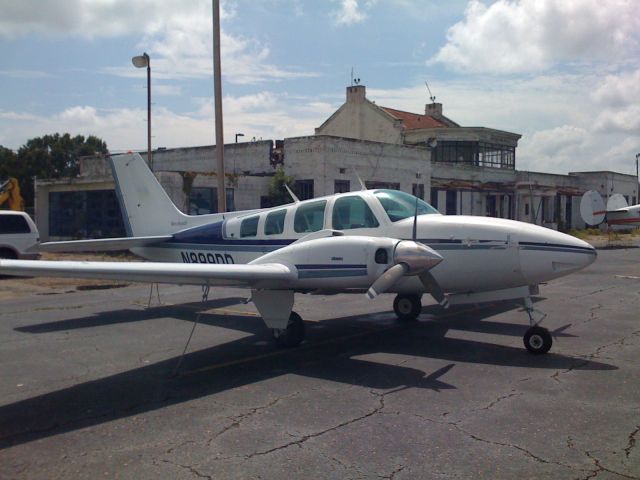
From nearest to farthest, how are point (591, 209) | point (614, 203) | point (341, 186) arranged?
1. point (341, 186)
2. point (591, 209)
3. point (614, 203)

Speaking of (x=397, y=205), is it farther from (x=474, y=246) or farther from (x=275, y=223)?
(x=275, y=223)

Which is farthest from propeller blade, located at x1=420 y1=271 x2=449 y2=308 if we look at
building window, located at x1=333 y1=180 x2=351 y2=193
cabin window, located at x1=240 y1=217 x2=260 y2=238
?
building window, located at x1=333 y1=180 x2=351 y2=193

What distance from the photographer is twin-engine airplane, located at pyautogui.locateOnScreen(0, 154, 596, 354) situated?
8.49m

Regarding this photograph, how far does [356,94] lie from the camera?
1860 inches

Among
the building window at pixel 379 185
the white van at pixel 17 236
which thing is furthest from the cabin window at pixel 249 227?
the building window at pixel 379 185

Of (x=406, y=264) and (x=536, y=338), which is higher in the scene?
(x=406, y=264)

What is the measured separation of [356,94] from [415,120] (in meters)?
7.46

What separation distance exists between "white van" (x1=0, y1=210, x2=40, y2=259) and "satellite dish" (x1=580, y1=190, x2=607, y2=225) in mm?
32102

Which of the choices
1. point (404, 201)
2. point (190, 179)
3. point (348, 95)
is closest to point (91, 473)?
point (404, 201)

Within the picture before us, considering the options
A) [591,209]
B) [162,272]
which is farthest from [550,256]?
[591,209]

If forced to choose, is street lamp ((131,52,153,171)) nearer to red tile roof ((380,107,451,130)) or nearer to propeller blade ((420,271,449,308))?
propeller blade ((420,271,449,308))

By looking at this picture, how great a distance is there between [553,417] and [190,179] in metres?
24.1

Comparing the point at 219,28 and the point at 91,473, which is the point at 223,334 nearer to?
the point at 91,473

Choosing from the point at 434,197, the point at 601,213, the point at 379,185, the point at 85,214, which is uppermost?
the point at 379,185
